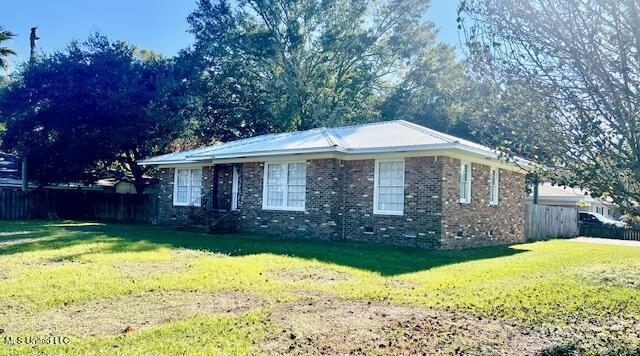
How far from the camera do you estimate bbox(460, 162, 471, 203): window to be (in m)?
16.1

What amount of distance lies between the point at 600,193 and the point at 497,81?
193cm

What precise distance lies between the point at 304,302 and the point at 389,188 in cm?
905

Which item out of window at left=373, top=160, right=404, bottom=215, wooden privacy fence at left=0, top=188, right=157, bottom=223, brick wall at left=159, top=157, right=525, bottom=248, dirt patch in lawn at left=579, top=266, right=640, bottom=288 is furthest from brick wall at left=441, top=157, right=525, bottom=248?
wooden privacy fence at left=0, top=188, right=157, bottom=223

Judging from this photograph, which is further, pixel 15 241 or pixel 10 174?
pixel 10 174

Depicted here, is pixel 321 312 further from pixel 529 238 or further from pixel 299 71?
pixel 299 71

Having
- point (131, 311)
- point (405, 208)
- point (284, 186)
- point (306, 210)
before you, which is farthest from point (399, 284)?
point (284, 186)

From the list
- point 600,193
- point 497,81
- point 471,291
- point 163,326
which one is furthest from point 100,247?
point 600,193

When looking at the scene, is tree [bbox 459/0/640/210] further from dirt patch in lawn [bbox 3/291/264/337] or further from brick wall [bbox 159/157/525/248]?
brick wall [bbox 159/157/525/248]

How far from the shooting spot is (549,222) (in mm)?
23562

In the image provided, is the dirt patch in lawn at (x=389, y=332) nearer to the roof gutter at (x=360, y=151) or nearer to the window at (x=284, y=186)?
the roof gutter at (x=360, y=151)

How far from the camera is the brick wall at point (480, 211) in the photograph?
49.6ft

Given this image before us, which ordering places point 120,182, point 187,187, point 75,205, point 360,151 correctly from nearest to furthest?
point 360,151, point 187,187, point 75,205, point 120,182

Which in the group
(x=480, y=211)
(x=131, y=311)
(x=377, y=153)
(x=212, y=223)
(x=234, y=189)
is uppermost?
(x=377, y=153)

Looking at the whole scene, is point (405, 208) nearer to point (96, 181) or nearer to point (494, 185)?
point (494, 185)
